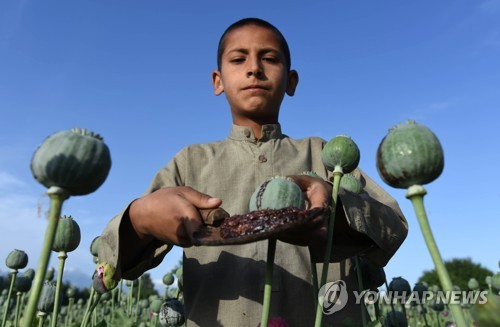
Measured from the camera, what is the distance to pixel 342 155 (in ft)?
4.64

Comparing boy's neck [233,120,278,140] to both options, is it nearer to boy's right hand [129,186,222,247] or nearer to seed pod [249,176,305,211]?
boy's right hand [129,186,222,247]

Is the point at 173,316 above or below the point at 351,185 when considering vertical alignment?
below

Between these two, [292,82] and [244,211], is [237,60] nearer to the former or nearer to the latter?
[292,82]

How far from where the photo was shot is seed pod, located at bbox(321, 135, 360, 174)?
4.65ft

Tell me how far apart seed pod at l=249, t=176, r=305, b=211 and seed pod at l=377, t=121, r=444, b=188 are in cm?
23

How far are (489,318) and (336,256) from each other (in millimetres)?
896

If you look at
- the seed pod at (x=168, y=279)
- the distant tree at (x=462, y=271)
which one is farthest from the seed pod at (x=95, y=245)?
the distant tree at (x=462, y=271)

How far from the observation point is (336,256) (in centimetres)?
156

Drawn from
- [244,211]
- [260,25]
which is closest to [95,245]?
[244,211]

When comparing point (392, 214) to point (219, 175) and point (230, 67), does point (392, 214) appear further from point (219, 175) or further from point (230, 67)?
point (230, 67)

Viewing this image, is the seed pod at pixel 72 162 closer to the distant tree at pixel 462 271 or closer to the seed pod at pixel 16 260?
the seed pod at pixel 16 260

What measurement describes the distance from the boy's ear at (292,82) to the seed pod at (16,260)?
69.5 inches

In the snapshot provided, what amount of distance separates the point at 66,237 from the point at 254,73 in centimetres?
95

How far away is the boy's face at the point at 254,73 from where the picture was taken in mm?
2000
